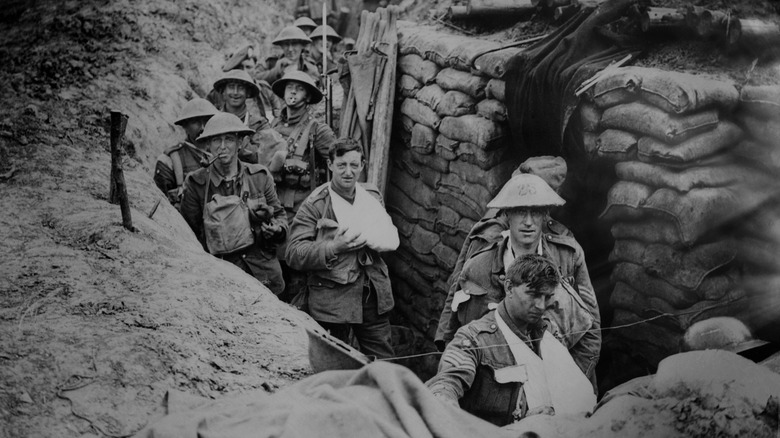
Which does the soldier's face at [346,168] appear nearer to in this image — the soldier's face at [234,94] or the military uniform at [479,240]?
the military uniform at [479,240]

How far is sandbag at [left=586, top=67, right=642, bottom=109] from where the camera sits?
15.2 ft

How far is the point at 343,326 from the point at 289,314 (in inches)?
37.9

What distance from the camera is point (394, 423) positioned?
104 inches

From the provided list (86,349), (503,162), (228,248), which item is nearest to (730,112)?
(503,162)

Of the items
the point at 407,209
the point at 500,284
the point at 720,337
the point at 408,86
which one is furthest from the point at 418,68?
the point at 720,337

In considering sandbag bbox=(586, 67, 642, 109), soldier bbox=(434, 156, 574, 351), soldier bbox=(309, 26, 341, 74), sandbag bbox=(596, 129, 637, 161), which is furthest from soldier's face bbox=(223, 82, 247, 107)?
sandbag bbox=(596, 129, 637, 161)

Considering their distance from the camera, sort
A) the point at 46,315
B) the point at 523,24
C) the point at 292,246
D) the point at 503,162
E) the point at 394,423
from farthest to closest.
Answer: the point at 523,24 → the point at 503,162 → the point at 292,246 → the point at 46,315 → the point at 394,423

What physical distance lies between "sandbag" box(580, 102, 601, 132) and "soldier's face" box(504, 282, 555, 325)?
1.64 metres

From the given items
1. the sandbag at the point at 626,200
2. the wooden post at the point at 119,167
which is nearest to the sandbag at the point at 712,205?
the sandbag at the point at 626,200

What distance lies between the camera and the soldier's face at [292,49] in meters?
9.35

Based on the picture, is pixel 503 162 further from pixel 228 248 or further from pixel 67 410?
pixel 67 410

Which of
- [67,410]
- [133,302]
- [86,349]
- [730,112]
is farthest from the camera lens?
[730,112]

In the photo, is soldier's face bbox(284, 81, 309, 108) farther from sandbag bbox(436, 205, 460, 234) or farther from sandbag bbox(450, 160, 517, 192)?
sandbag bbox(450, 160, 517, 192)

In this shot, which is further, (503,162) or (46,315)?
(503,162)
